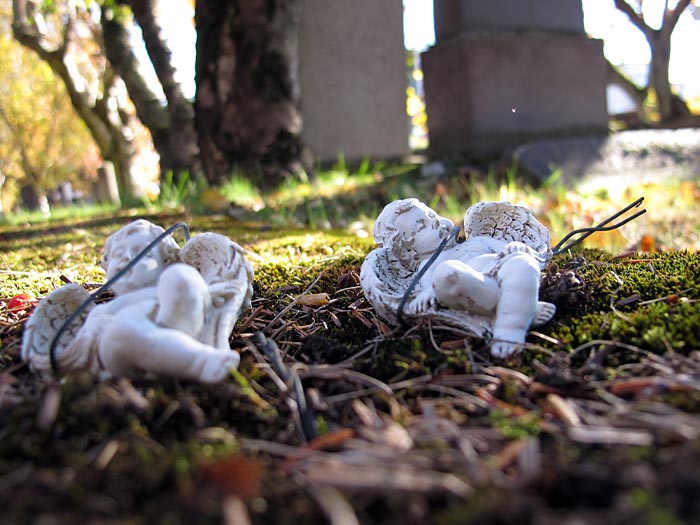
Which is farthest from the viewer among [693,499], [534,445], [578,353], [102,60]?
[102,60]

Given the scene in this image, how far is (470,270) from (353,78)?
690 centimetres

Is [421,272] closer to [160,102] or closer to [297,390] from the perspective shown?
[297,390]

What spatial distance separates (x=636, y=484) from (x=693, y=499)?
0.28 feet

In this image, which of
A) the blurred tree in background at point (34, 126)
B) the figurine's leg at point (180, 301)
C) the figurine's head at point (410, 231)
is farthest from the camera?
the blurred tree in background at point (34, 126)

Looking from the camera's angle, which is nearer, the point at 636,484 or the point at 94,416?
the point at 636,484

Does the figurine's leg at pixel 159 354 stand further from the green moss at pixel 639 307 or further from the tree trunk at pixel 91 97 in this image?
the tree trunk at pixel 91 97

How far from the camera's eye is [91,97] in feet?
42.2

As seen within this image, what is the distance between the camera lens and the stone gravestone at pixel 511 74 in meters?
6.56

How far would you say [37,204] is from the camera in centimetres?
2725

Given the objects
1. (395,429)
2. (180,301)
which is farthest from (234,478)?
(180,301)

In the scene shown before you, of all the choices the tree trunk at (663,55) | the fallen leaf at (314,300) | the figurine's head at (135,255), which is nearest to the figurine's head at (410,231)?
the fallen leaf at (314,300)

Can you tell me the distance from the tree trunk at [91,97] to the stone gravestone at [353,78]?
5.37 meters

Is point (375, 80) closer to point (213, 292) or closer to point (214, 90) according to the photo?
point (214, 90)

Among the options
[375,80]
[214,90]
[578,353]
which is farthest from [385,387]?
[375,80]
